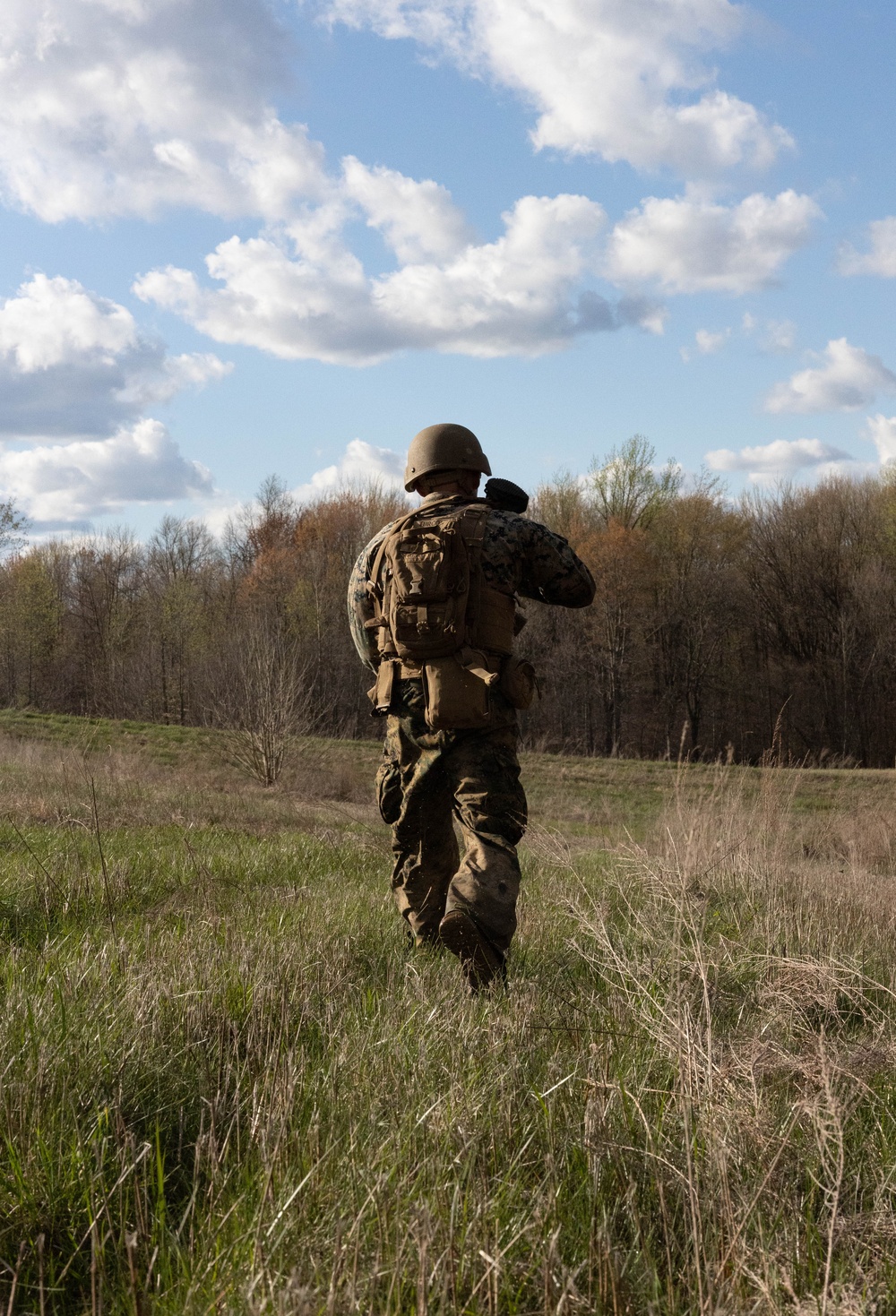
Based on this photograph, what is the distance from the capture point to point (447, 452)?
448 centimetres

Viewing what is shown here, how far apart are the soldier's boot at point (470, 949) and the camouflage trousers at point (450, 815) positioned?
44 millimetres

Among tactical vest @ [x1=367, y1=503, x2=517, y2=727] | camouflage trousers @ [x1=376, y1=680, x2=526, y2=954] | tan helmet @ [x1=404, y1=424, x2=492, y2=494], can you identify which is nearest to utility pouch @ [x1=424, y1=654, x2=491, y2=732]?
tactical vest @ [x1=367, y1=503, x2=517, y2=727]

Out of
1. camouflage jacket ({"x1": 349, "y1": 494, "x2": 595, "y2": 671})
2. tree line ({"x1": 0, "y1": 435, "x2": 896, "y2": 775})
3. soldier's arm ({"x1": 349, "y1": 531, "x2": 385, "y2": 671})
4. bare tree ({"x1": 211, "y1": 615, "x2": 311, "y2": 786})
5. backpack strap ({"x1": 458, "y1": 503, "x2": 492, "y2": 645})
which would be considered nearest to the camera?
backpack strap ({"x1": 458, "y1": 503, "x2": 492, "y2": 645})

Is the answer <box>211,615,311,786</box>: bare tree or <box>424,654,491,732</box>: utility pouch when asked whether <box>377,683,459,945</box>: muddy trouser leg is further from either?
<box>211,615,311,786</box>: bare tree

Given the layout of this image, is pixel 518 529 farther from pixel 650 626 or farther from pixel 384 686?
pixel 650 626

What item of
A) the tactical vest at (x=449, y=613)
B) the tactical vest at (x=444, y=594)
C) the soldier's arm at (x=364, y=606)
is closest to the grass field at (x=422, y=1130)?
the tactical vest at (x=449, y=613)

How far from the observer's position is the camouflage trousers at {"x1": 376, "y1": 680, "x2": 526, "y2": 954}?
371cm

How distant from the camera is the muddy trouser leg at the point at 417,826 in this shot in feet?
14.0

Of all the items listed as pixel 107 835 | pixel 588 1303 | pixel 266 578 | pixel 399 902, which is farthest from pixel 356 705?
pixel 588 1303

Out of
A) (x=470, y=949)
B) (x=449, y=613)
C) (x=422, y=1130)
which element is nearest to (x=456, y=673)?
(x=449, y=613)

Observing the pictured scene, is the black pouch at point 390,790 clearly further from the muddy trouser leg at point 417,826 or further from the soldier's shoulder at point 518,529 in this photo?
the soldier's shoulder at point 518,529

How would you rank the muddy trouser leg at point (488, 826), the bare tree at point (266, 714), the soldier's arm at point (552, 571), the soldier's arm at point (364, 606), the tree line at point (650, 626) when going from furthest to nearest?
the tree line at point (650, 626) → the bare tree at point (266, 714) → the soldier's arm at point (364, 606) → the soldier's arm at point (552, 571) → the muddy trouser leg at point (488, 826)

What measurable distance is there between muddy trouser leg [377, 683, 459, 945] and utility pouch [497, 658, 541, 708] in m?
0.38

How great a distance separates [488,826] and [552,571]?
1134 millimetres
